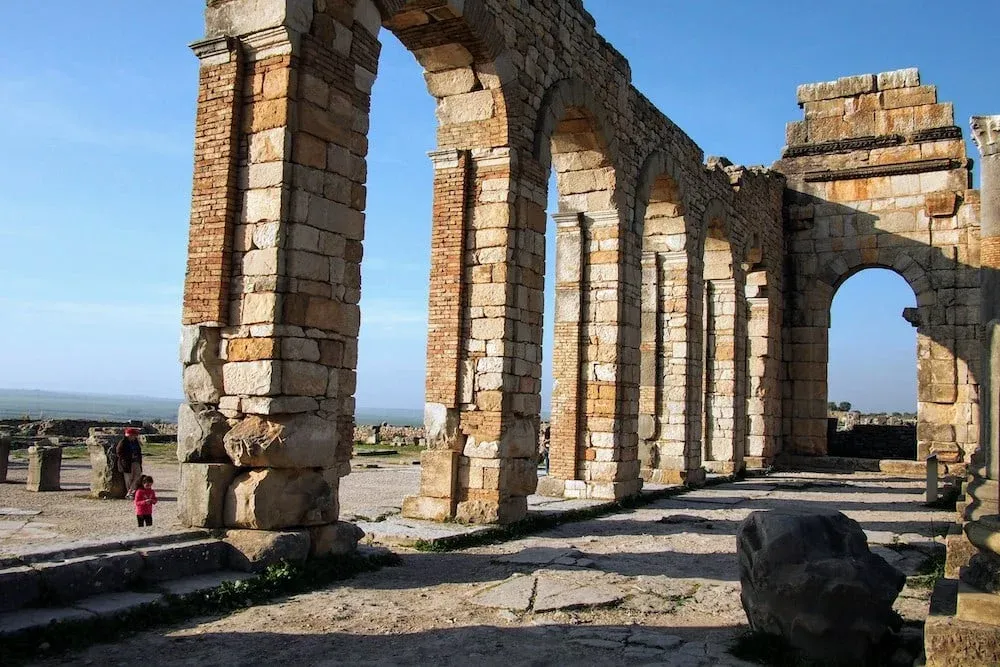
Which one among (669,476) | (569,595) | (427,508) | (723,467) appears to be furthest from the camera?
(723,467)

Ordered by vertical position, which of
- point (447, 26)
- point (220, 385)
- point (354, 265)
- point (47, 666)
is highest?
point (447, 26)

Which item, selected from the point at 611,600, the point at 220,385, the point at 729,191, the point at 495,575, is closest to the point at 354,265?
the point at 220,385

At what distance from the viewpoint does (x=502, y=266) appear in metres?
10.0

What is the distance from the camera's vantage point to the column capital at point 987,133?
9.85 meters

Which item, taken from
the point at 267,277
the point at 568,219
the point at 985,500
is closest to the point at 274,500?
the point at 267,277

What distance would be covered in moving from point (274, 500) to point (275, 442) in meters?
0.47

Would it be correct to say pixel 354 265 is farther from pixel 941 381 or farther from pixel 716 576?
pixel 941 381

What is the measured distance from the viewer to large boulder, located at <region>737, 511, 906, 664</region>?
15.1ft

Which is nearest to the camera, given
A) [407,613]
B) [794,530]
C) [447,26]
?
[794,530]

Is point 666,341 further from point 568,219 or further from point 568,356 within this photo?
point 568,219

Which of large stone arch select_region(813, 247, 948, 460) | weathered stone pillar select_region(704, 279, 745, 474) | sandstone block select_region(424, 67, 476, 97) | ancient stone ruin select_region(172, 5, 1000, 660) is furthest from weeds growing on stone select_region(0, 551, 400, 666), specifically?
large stone arch select_region(813, 247, 948, 460)

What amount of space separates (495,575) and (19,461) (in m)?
15.1

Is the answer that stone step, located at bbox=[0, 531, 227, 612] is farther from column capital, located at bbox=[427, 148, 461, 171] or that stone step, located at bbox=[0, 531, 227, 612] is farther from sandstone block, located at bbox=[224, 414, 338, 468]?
column capital, located at bbox=[427, 148, 461, 171]

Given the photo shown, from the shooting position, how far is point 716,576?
745 centimetres
